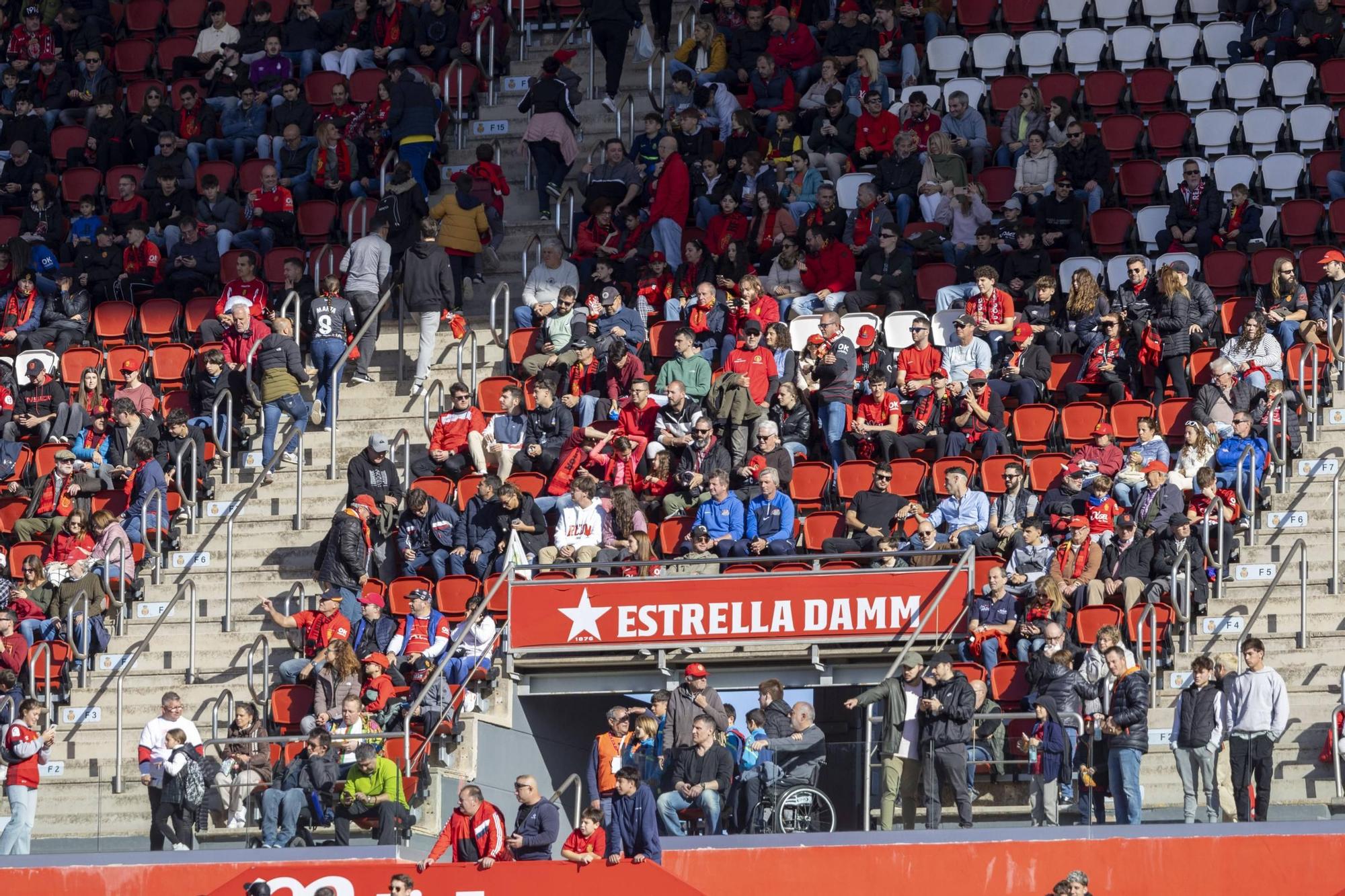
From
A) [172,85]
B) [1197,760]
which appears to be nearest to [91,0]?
[172,85]

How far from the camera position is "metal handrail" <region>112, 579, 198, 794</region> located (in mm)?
20641

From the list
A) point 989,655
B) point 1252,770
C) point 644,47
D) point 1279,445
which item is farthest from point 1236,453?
point 644,47

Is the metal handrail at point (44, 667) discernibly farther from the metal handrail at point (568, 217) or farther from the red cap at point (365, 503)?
the metal handrail at point (568, 217)

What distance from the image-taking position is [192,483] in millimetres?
22656

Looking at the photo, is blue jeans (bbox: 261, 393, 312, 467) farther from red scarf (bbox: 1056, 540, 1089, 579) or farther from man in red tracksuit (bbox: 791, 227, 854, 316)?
red scarf (bbox: 1056, 540, 1089, 579)

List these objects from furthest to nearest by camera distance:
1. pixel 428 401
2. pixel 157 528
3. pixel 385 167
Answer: pixel 385 167
pixel 428 401
pixel 157 528

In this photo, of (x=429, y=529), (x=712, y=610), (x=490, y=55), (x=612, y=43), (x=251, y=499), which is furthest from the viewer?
(x=490, y=55)

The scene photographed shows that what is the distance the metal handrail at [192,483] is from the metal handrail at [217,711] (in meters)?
2.32

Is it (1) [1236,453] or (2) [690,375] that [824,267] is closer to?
(2) [690,375]

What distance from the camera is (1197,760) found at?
16.9 meters

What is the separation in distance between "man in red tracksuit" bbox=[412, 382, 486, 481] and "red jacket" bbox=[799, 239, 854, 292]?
3.68 metres

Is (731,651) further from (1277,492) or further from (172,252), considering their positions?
(172,252)

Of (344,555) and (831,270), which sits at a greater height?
(831,270)

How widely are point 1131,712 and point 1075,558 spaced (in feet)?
9.29
